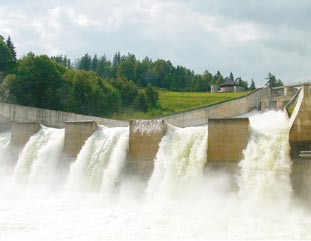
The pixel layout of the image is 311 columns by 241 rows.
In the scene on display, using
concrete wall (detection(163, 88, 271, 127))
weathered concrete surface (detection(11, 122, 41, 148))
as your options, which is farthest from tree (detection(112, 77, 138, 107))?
weathered concrete surface (detection(11, 122, 41, 148))

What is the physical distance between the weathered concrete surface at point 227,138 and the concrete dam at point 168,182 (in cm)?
3

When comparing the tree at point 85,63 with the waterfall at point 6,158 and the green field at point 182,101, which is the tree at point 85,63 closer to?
the green field at point 182,101

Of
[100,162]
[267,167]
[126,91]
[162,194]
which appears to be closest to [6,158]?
[100,162]

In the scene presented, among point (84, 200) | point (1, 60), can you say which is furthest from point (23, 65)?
point (84, 200)

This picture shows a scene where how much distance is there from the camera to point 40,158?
52.8ft

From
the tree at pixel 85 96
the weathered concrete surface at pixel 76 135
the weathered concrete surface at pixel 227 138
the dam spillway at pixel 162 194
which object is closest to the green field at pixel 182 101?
the tree at pixel 85 96

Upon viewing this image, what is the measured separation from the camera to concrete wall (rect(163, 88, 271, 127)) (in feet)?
75.1

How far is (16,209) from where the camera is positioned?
11883 mm

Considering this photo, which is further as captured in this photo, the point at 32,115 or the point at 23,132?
the point at 32,115

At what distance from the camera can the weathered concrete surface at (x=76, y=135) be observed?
15.5 m

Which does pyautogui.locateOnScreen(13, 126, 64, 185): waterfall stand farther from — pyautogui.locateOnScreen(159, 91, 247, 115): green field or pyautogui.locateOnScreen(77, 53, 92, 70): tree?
pyautogui.locateOnScreen(77, 53, 92, 70): tree

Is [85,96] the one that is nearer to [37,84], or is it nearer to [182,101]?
[37,84]

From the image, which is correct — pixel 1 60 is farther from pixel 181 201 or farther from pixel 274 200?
pixel 274 200

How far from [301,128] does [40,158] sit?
31.7 feet
